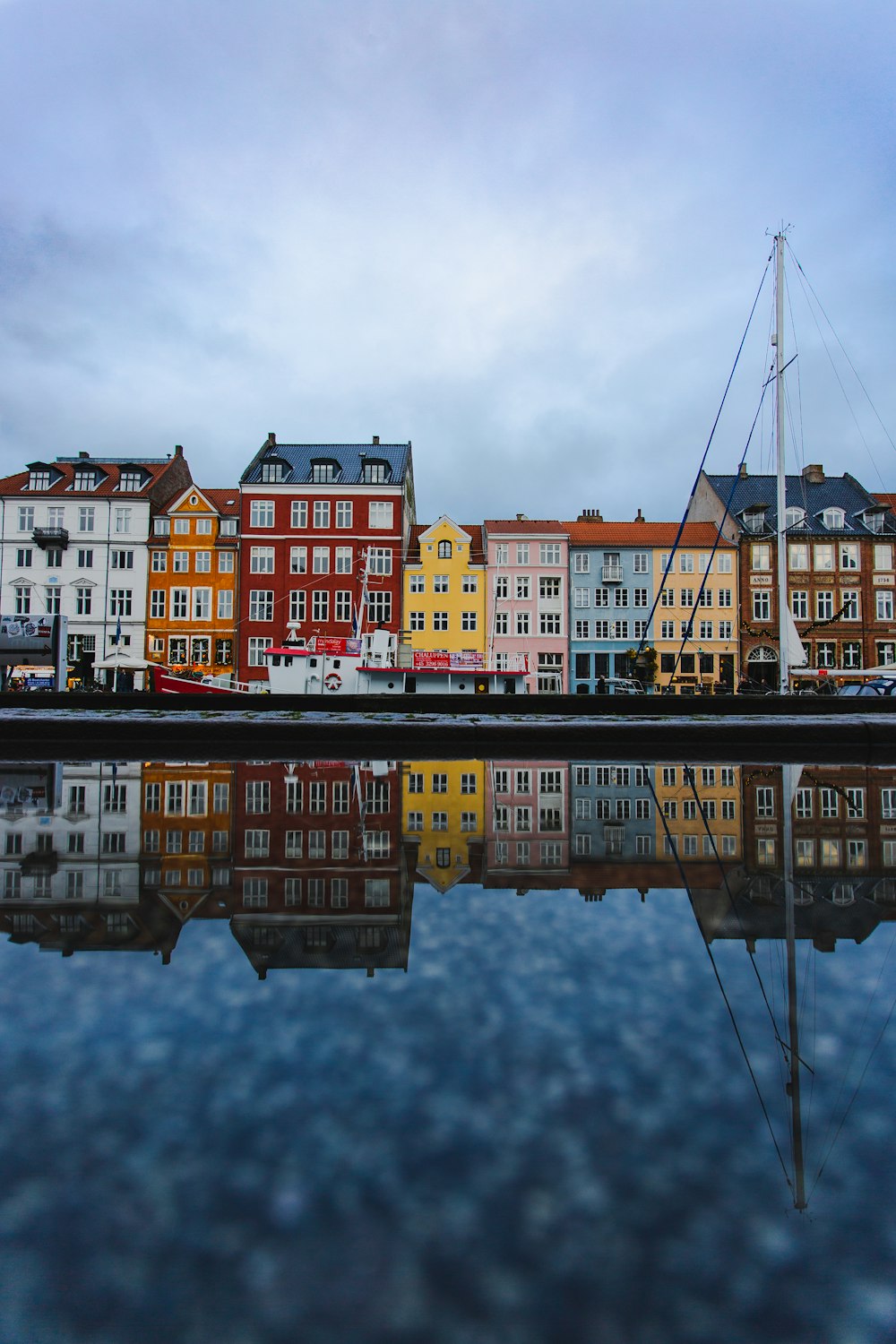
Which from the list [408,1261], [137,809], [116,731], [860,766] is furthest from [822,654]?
[408,1261]

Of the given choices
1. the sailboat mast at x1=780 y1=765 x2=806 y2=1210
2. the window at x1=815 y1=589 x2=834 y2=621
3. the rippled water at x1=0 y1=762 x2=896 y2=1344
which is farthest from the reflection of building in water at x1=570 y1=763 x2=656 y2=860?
the window at x1=815 y1=589 x2=834 y2=621

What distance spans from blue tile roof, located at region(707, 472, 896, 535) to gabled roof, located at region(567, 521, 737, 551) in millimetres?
2202

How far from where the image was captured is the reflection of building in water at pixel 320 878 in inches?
99.7

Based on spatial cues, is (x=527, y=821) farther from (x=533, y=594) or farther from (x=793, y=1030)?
(x=533, y=594)

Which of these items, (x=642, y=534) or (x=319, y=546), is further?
(x=642, y=534)

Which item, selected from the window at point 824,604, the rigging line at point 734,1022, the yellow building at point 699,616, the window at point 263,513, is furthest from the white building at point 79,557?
the rigging line at point 734,1022

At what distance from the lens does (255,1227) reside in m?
1.19

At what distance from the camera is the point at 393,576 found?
1748 inches

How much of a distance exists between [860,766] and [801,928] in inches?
275

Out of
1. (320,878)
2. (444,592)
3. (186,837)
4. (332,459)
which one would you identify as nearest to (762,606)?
(444,592)

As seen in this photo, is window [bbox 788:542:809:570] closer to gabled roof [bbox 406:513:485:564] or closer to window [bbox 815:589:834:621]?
window [bbox 815:589:834:621]

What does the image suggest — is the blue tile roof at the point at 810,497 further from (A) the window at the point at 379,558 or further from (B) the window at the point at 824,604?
(A) the window at the point at 379,558

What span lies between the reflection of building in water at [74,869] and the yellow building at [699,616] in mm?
41283

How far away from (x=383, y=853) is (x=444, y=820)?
3.51 ft
